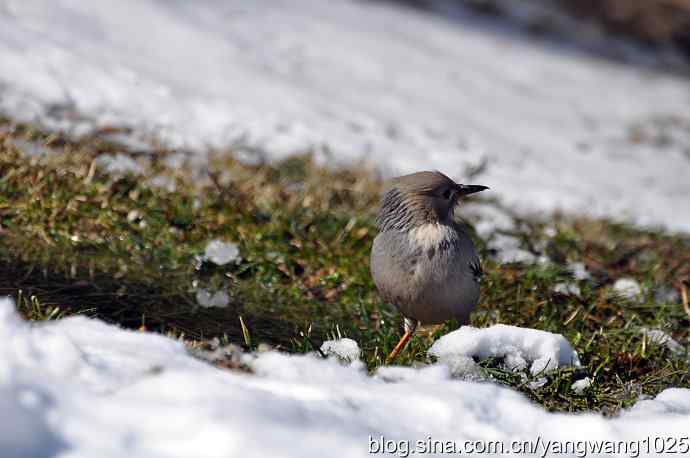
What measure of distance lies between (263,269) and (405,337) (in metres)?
1.23

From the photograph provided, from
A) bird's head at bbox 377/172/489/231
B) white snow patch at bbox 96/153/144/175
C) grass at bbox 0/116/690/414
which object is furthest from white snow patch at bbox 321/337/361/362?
white snow patch at bbox 96/153/144/175

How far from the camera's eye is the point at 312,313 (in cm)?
404

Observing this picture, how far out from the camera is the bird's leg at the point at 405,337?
10.6ft

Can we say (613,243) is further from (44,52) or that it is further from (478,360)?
(44,52)

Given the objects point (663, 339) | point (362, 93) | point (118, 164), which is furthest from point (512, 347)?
point (362, 93)

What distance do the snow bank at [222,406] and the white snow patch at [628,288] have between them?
69.1 inches

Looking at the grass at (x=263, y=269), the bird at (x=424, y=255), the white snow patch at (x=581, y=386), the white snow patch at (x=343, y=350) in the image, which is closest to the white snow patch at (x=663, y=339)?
the grass at (x=263, y=269)

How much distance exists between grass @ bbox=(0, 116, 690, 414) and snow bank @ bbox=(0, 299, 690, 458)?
21.2 inches

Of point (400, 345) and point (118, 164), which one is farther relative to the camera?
point (118, 164)

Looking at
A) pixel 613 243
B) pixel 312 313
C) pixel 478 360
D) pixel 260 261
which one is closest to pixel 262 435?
pixel 478 360

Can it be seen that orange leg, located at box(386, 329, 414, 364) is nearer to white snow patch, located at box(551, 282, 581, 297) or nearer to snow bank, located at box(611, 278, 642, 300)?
white snow patch, located at box(551, 282, 581, 297)

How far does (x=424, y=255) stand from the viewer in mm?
3387

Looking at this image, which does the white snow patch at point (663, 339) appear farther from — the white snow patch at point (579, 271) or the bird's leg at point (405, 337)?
the bird's leg at point (405, 337)

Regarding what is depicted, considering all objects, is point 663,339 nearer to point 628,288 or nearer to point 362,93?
point 628,288
